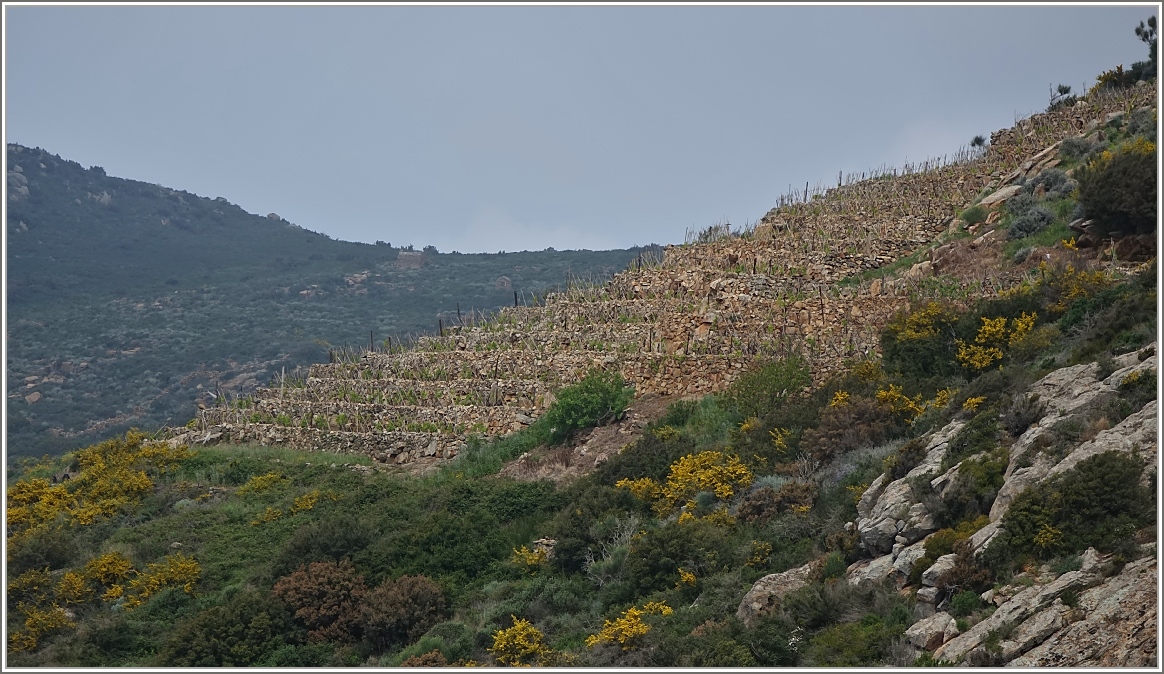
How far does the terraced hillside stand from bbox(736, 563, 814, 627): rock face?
9444 mm

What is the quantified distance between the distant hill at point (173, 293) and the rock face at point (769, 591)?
4341 cm

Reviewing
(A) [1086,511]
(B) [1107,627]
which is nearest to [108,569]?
(A) [1086,511]

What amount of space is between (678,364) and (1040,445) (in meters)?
14.3

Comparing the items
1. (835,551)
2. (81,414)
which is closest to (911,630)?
(835,551)

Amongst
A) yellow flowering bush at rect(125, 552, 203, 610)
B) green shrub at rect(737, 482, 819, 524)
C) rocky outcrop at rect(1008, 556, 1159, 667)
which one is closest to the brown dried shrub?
yellow flowering bush at rect(125, 552, 203, 610)

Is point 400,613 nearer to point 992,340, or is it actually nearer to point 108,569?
point 108,569

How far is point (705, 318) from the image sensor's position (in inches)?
1216

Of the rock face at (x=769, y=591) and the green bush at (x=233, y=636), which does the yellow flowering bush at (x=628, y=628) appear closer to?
the rock face at (x=769, y=591)

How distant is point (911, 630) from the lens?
1396 cm

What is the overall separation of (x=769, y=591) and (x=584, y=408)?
12.0 m

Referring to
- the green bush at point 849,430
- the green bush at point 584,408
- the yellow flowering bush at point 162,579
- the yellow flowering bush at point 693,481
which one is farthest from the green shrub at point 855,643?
the yellow flowering bush at point 162,579

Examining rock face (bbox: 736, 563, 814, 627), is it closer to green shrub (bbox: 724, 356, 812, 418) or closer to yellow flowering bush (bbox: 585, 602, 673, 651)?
yellow flowering bush (bbox: 585, 602, 673, 651)

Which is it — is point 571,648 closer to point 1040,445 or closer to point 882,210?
point 1040,445

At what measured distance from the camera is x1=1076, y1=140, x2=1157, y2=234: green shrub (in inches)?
958
